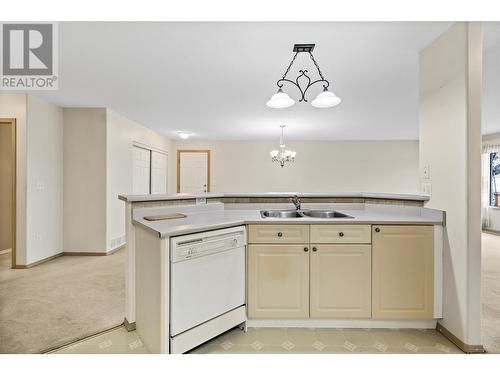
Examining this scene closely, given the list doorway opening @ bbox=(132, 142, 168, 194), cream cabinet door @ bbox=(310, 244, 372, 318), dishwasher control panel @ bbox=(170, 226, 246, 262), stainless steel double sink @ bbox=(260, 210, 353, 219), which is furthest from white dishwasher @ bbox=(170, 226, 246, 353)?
doorway opening @ bbox=(132, 142, 168, 194)

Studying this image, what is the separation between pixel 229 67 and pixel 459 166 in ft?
7.37

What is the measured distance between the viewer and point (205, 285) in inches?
68.9

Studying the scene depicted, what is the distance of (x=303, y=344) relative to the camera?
185 centimetres

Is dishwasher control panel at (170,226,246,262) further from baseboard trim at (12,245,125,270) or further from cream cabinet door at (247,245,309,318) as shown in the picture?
baseboard trim at (12,245,125,270)

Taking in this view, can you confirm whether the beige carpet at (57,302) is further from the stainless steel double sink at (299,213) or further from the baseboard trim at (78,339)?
the stainless steel double sink at (299,213)

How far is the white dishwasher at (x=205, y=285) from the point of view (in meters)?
1.61

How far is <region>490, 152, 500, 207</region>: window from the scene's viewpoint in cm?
596

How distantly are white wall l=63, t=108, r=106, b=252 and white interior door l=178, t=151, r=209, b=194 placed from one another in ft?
10.4

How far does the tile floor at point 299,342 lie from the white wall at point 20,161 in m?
2.47

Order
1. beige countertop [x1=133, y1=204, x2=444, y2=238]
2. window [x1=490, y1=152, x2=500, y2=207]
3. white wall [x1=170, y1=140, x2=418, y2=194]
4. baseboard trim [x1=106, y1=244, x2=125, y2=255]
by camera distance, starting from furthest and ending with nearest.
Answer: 1. white wall [x1=170, y1=140, x2=418, y2=194]
2. window [x1=490, y1=152, x2=500, y2=207]
3. baseboard trim [x1=106, y1=244, x2=125, y2=255]
4. beige countertop [x1=133, y1=204, x2=444, y2=238]
